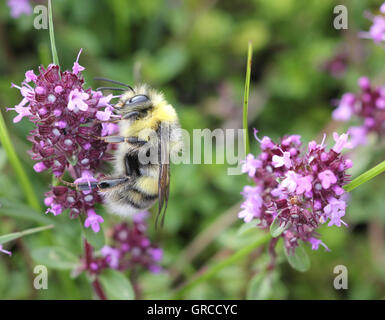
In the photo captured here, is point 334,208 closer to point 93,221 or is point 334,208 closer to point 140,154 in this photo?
point 140,154

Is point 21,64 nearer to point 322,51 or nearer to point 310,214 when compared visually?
point 322,51

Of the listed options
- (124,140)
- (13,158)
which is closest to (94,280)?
(13,158)

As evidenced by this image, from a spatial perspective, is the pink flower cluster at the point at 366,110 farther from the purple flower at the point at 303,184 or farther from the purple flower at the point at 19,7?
the purple flower at the point at 19,7

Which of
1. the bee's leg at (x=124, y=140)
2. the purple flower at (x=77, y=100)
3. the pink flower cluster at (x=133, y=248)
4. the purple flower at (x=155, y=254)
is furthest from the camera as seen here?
the purple flower at (x=155, y=254)

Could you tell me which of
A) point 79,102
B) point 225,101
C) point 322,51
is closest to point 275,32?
point 322,51

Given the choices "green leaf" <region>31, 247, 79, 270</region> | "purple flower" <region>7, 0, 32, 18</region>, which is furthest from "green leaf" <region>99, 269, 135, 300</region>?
"purple flower" <region>7, 0, 32, 18</region>

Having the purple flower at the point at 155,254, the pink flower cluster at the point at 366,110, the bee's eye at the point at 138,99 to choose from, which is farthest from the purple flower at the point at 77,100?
the pink flower cluster at the point at 366,110
